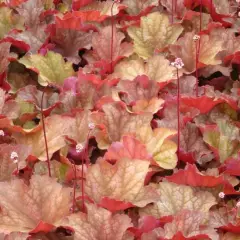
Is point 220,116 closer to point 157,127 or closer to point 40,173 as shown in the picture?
point 157,127

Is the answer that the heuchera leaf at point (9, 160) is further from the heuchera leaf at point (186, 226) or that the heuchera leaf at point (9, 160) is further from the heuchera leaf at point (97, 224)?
the heuchera leaf at point (186, 226)

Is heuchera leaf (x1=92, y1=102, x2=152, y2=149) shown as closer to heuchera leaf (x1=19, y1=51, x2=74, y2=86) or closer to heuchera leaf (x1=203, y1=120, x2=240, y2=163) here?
heuchera leaf (x1=203, y1=120, x2=240, y2=163)

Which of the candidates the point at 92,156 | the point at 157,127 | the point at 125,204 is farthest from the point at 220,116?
the point at 125,204

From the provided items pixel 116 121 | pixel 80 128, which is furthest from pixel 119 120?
pixel 80 128

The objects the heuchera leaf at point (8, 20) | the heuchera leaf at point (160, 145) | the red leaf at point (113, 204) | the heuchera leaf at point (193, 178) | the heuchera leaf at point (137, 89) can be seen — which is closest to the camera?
the red leaf at point (113, 204)

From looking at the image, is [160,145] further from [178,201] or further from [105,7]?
[105,7]

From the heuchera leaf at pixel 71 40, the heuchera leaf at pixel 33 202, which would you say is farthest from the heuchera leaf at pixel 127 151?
the heuchera leaf at pixel 71 40
